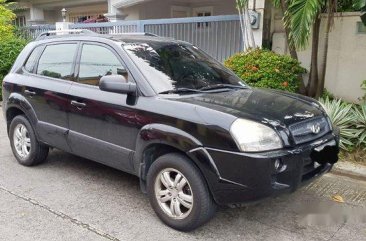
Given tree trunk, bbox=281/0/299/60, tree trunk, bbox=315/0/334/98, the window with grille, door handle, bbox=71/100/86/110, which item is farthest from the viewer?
the window with grille

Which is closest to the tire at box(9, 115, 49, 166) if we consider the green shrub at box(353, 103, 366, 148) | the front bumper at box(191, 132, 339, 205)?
the front bumper at box(191, 132, 339, 205)

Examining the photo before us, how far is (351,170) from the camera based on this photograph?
4996 mm

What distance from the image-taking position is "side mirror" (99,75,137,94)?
144 inches

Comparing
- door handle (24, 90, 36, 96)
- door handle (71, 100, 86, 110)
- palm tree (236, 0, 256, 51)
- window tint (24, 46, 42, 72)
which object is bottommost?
door handle (71, 100, 86, 110)

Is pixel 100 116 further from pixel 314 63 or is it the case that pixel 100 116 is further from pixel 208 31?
pixel 208 31

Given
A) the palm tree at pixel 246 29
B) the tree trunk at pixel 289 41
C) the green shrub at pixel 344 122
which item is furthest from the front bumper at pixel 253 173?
the palm tree at pixel 246 29

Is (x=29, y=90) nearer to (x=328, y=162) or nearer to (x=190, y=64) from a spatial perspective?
(x=190, y=64)

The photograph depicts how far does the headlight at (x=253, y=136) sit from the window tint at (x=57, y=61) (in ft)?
7.64

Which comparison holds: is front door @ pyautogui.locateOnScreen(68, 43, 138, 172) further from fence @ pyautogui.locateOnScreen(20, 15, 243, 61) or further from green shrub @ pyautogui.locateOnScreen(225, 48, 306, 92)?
fence @ pyautogui.locateOnScreen(20, 15, 243, 61)

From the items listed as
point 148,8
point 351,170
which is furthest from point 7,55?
point 351,170

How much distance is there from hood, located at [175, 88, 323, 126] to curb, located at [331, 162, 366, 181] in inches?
57.2

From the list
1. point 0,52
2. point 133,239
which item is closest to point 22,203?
point 133,239

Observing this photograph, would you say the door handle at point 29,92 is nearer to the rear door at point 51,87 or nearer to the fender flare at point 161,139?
the rear door at point 51,87

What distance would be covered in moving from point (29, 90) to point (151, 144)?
2185mm
